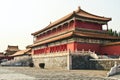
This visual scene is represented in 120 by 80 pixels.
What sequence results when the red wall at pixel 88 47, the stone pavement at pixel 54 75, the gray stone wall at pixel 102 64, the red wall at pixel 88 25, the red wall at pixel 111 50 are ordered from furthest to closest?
the red wall at pixel 88 25, the red wall at pixel 88 47, the red wall at pixel 111 50, the gray stone wall at pixel 102 64, the stone pavement at pixel 54 75

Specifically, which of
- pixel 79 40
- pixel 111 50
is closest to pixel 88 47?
pixel 79 40

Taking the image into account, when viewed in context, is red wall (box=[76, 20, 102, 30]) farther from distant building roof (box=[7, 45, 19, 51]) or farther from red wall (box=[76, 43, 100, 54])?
distant building roof (box=[7, 45, 19, 51])

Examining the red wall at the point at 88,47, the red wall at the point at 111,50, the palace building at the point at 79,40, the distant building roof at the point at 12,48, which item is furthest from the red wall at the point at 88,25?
the distant building roof at the point at 12,48

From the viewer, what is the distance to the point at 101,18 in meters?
35.6

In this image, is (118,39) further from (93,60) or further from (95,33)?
(93,60)

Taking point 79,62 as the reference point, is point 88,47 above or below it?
above

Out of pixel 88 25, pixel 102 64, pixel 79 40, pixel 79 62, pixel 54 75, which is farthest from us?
pixel 88 25

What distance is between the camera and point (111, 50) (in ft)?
102

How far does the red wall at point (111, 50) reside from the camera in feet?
98.7

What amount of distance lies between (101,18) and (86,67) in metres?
11.3

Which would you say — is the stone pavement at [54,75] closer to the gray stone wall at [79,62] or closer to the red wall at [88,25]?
the gray stone wall at [79,62]

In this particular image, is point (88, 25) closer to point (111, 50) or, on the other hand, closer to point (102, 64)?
point (111, 50)

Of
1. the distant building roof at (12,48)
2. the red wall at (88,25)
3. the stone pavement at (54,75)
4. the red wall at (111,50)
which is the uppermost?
the red wall at (88,25)

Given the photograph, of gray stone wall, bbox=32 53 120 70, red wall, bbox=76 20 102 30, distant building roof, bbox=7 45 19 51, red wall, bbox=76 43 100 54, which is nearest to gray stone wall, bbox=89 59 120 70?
gray stone wall, bbox=32 53 120 70
